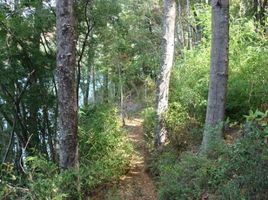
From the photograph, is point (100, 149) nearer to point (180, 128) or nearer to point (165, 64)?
point (180, 128)

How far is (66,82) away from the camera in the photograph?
6.95 meters

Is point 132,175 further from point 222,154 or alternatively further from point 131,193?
point 222,154

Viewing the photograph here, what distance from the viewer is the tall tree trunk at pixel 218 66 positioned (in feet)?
19.8

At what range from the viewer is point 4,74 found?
938 centimetres

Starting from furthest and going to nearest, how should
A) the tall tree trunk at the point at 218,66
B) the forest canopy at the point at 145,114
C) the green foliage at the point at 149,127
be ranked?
the green foliage at the point at 149,127
the tall tree trunk at the point at 218,66
the forest canopy at the point at 145,114

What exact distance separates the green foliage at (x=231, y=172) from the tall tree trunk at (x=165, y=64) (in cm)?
385

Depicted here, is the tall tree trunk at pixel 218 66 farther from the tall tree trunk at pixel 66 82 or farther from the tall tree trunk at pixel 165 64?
the tall tree trunk at pixel 165 64

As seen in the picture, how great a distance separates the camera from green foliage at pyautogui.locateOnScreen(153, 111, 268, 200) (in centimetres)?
396

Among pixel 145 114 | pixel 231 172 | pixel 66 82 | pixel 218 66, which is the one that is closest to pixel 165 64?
pixel 145 114

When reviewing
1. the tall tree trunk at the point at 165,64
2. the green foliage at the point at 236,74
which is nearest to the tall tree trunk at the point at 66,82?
the green foliage at the point at 236,74

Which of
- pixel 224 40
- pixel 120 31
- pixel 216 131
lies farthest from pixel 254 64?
pixel 120 31

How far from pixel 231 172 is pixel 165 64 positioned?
555 centimetres

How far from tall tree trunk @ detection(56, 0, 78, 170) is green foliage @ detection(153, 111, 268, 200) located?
209 centimetres

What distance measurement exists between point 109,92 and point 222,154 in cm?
1576
